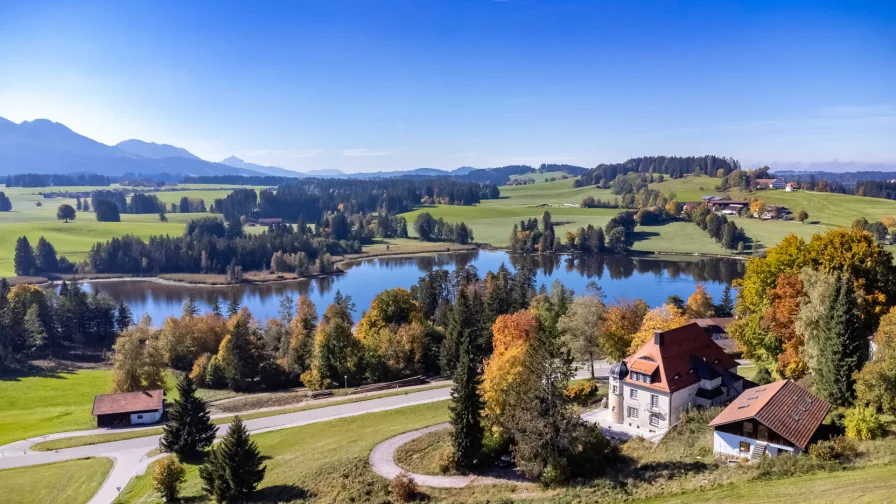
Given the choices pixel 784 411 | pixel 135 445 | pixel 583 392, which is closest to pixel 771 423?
pixel 784 411

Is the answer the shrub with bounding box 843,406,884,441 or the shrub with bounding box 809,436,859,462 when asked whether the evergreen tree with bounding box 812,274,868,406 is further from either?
the shrub with bounding box 809,436,859,462

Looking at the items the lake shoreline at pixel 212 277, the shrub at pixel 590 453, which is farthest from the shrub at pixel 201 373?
the lake shoreline at pixel 212 277

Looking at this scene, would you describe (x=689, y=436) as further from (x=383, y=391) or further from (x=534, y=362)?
(x=383, y=391)

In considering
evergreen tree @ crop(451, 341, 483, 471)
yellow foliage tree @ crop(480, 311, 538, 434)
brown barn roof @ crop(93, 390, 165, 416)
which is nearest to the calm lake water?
brown barn roof @ crop(93, 390, 165, 416)

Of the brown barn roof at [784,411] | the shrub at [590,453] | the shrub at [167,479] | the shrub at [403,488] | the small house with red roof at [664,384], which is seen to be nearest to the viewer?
the brown barn roof at [784,411]

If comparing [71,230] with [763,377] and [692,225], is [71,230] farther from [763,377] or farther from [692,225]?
[763,377]

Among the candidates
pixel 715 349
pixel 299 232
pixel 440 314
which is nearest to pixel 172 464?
pixel 715 349

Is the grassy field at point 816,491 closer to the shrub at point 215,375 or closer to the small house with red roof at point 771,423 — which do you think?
the small house with red roof at point 771,423
